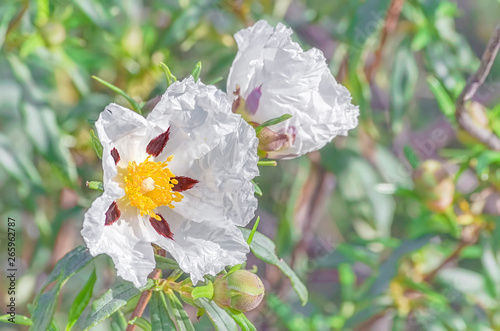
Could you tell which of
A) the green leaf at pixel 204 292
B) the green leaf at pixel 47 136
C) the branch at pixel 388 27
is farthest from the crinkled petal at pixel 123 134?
the branch at pixel 388 27

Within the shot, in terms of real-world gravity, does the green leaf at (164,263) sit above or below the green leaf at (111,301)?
above

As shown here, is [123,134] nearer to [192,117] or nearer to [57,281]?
[192,117]

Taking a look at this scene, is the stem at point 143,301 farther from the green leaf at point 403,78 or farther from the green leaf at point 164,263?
the green leaf at point 403,78

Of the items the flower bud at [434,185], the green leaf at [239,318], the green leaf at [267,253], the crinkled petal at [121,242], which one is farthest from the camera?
the flower bud at [434,185]

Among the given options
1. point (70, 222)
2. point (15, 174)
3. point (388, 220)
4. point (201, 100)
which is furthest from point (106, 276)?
point (201, 100)

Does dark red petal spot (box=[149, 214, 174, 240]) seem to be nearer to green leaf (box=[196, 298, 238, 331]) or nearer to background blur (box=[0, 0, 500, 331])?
green leaf (box=[196, 298, 238, 331])

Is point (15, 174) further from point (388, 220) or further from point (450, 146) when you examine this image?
point (450, 146)

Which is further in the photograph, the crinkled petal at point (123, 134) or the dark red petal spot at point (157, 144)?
the dark red petal spot at point (157, 144)
